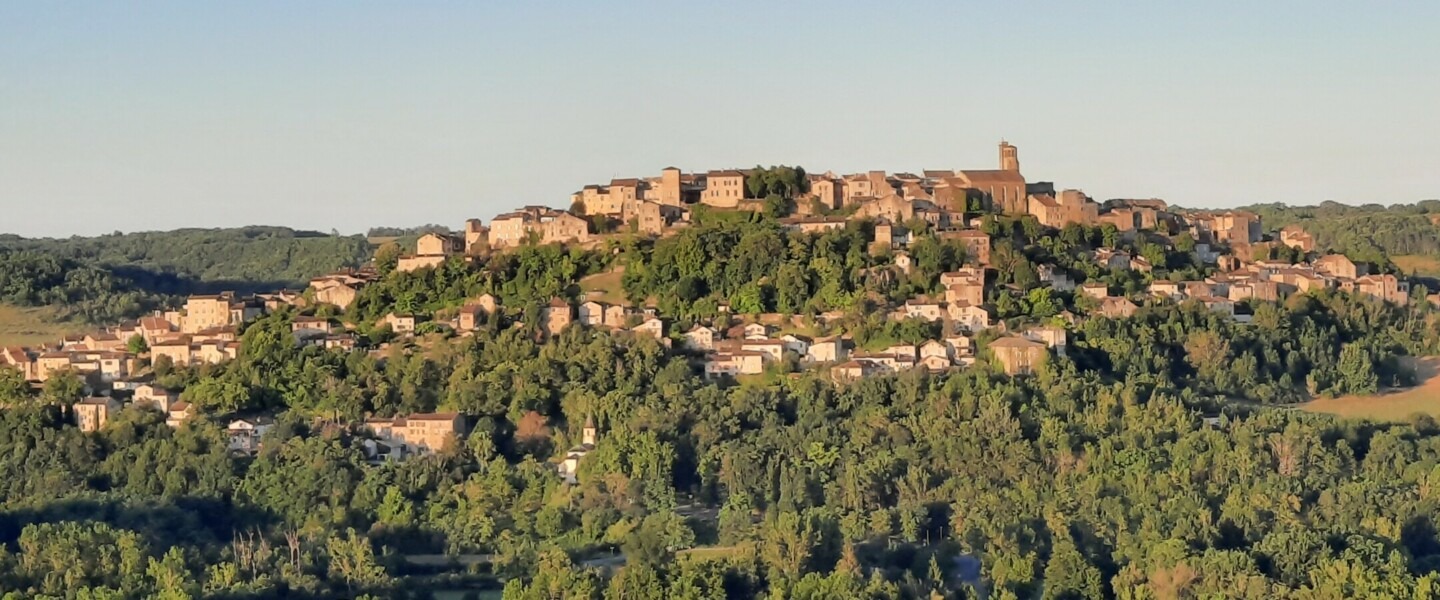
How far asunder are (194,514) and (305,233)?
86.8m

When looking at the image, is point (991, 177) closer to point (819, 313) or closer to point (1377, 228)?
point (819, 313)

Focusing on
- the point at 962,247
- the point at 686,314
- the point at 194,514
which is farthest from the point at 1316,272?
the point at 194,514

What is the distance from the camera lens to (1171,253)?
2697 inches

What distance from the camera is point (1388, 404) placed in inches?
Result: 2362

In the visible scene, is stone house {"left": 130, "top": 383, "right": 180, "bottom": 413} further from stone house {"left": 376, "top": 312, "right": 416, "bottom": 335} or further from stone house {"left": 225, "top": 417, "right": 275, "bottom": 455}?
stone house {"left": 376, "top": 312, "right": 416, "bottom": 335}

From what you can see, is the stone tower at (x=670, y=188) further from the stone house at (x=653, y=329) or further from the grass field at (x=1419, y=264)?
the grass field at (x=1419, y=264)

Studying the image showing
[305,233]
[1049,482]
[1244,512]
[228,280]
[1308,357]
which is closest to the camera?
[1244,512]

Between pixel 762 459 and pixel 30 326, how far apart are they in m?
42.3

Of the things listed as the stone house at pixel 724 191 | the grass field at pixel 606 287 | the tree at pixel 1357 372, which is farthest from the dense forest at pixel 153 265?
the tree at pixel 1357 372

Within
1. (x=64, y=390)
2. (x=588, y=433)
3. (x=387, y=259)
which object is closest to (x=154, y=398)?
(x=64, y=390)

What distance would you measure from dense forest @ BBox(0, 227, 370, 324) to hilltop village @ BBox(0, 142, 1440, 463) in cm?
2380

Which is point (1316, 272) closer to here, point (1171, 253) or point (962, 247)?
point (1171, 253)

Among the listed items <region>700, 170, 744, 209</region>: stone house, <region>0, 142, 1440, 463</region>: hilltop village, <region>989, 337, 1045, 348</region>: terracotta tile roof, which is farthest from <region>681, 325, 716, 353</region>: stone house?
<region>700, 170, 744, 209</region>: stone house

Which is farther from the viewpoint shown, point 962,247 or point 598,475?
point 962,247
